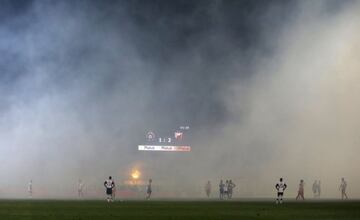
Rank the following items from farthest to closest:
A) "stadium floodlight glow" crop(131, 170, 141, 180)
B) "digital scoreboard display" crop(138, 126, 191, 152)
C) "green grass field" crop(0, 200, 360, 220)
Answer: "digital scoreboard display" crop(138, 126, 191, 152) < "stadium floodlight glow" crop(131, 170, 141, 180) < "green grass field" crop(0, 200, 360, 220)

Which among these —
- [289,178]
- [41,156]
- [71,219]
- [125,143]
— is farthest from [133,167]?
[71,219]

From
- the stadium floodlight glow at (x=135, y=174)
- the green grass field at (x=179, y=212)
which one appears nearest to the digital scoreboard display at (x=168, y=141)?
the stadium floodlight glow at (x=135, y=174)

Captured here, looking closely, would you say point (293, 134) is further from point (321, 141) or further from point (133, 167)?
point (133, 167)

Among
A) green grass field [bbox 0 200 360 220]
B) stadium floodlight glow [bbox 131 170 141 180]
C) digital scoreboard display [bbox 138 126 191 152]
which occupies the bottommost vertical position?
green grass field [bbox 0 200 360 220]

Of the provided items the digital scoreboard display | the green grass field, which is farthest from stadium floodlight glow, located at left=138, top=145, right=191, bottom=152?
the green grass field

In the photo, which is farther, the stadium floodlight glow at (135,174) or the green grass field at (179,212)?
the stadium floodlight glow at (135,174)

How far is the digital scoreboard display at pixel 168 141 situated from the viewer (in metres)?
93.1

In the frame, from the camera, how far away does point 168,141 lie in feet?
307

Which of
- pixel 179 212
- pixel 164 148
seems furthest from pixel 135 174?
pixel 179 212

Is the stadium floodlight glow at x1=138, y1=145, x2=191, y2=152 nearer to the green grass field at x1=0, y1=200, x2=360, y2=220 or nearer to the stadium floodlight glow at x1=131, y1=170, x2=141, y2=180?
the stadium floodlight glow at x1=131, y1=170, x2=141, y2=180

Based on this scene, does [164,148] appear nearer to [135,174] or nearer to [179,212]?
[135,174]

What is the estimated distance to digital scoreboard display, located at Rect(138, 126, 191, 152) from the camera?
93081mm

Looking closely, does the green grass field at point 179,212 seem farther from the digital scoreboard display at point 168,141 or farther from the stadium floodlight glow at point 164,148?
the digital scoreboard display at point 168,141

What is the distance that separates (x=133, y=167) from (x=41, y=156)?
13802 millimetres
